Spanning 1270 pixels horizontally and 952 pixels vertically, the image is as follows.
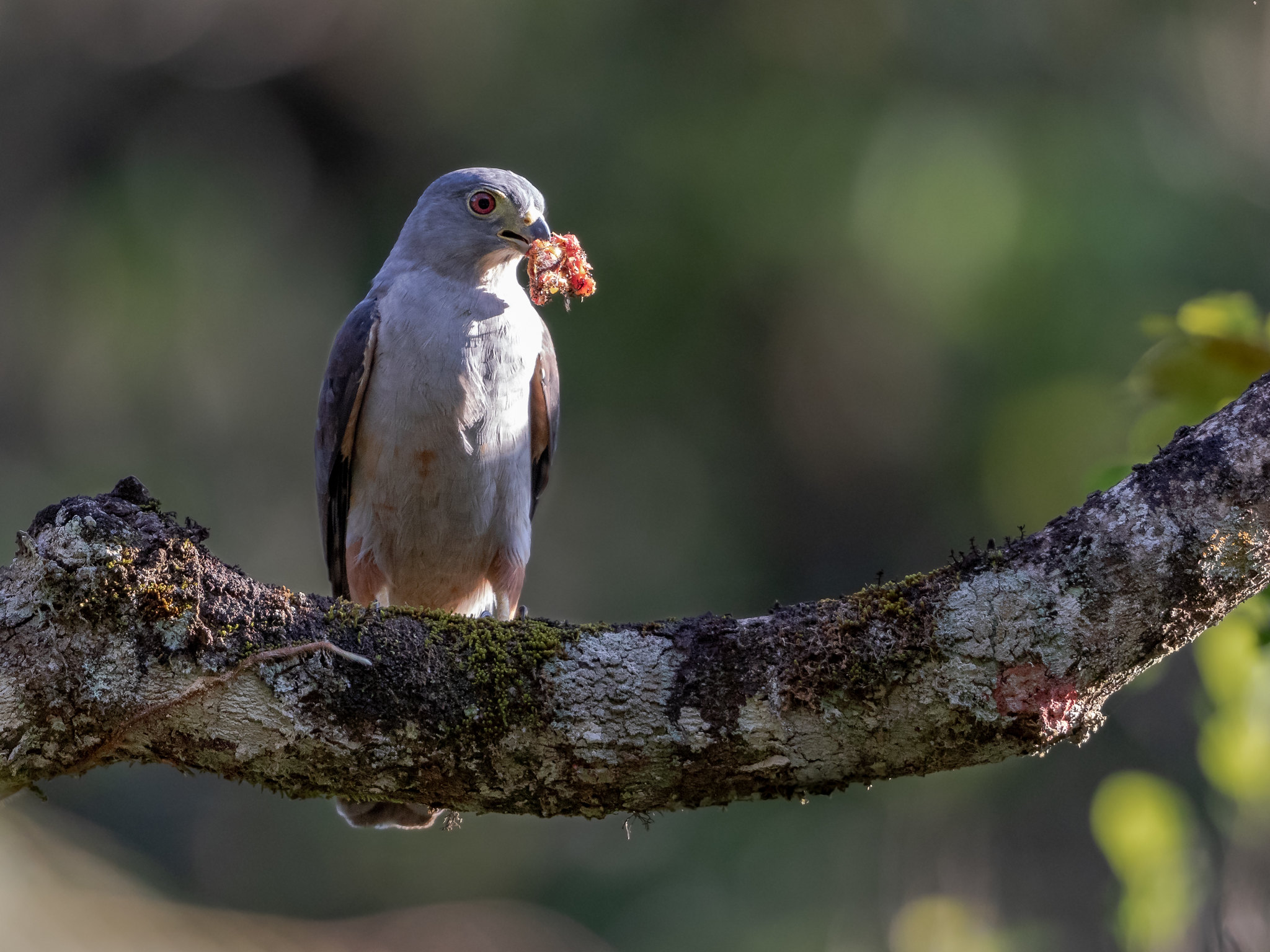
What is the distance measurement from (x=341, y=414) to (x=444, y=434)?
1.52 ft

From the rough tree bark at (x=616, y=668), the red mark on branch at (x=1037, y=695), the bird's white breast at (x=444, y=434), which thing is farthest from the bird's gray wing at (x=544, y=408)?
the red mark on branch at (x=1037, y=695)

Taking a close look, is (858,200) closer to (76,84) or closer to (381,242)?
(381,242)

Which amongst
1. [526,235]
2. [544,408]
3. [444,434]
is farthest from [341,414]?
[526,235]

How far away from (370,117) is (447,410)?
938cm

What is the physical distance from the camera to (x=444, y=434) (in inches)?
174

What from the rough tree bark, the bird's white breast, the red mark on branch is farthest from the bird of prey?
the red mark on branch

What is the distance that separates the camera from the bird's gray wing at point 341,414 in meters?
4.53

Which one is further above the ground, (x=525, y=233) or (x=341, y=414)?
(x=525, y=233)

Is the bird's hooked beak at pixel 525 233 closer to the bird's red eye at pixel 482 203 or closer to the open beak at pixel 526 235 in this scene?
the open beak at pixel 526 235

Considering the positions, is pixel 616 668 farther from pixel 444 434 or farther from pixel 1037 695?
pixel 444 434

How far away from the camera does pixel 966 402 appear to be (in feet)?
37.8

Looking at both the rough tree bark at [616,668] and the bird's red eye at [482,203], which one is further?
the bird's red eye at [482,203]

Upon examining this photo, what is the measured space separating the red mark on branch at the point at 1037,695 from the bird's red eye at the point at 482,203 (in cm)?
296

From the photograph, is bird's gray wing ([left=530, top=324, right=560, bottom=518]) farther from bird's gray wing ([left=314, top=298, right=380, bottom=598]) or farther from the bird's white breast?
bird's gray wing ([left=314, top=298, right=380, bottom=598])
